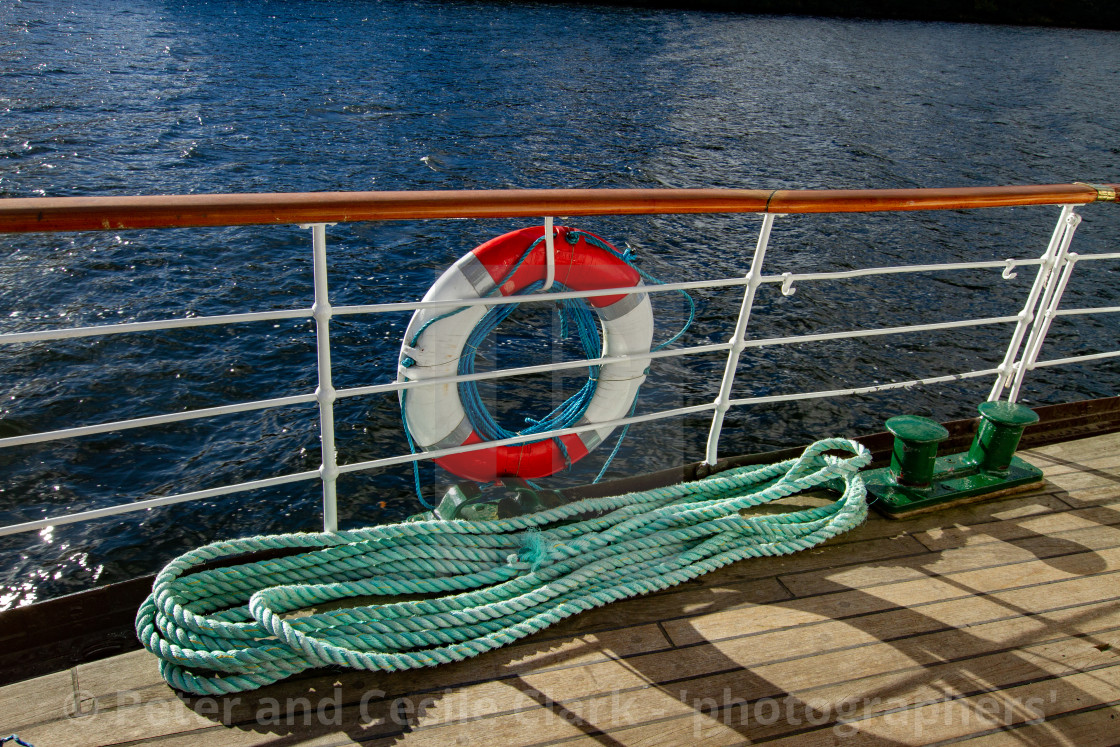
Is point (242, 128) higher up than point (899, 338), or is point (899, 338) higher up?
point (242, 128)

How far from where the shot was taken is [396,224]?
723 cm

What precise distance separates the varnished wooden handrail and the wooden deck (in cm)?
79

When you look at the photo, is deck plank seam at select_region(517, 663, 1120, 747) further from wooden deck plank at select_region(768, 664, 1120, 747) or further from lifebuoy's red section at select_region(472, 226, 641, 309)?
lifebuoy's red section at select_region(472, 226, 641, 309)

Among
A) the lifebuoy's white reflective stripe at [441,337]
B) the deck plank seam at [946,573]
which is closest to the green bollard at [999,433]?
the deck plank seam at [946,573]

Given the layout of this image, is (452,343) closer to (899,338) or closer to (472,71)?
(899,338)

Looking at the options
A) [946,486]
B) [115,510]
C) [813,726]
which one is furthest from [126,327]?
[946,486]

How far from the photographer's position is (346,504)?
3871 mm

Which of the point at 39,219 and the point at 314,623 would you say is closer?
the point at 39,219

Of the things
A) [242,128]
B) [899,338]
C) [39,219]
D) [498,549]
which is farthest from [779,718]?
[242,128]

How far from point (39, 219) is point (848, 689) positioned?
5.17ft

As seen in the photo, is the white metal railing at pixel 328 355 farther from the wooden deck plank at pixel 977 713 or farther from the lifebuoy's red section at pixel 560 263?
the wooden deck plank at pixel 977 713

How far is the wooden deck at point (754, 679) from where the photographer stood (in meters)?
1.42

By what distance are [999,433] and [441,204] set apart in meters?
1.51

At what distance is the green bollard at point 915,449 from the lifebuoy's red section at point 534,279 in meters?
0.76
